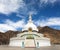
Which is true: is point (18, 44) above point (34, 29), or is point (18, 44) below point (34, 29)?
below

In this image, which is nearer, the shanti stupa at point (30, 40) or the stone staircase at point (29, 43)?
the stone staircase at point (29, 43)

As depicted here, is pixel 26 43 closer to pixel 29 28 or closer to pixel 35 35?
pixel 35 35

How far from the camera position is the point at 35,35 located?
60.5 metres

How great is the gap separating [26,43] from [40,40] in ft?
19.9

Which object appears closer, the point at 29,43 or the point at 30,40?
the point at 29,43

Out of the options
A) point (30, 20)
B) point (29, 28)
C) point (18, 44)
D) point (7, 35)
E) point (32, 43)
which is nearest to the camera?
point (32, 43)

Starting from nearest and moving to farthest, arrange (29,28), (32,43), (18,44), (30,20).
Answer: (32,43) → (18,44) → (29,28) → (30,20)

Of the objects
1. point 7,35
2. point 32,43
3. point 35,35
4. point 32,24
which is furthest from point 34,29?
point 7,35

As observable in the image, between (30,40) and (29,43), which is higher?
(30,40)

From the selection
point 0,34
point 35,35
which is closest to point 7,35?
point 0,34

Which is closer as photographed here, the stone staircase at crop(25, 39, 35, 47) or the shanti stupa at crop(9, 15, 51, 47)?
the stone staircase at crop(25, 39, 35, 47)

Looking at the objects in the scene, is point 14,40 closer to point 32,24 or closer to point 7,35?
point 32,24

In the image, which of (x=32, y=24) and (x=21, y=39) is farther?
(x=32, y=24)

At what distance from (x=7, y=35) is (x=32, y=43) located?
146079 millimetres
